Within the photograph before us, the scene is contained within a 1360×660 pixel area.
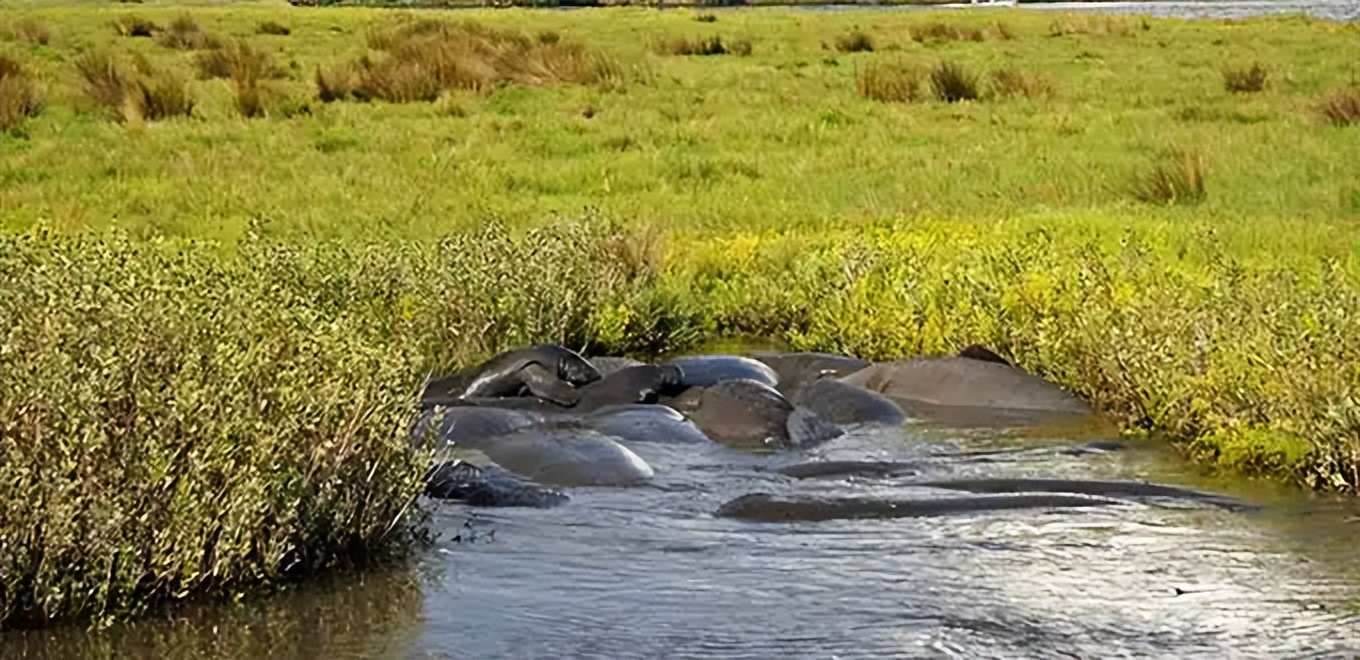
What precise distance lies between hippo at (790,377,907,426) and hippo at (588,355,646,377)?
0.94m

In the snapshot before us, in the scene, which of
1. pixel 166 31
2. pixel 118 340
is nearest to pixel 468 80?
pixel 166 31

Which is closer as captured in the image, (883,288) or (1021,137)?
(883,288)

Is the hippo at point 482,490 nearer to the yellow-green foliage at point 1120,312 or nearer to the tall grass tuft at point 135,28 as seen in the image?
the yellow-green foliage at point 1120,312

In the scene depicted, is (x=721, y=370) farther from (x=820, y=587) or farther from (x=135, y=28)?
(x=135, y=28)

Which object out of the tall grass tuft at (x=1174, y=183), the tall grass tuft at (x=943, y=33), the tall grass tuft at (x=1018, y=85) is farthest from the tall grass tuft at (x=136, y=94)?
the tall grass tuft at (x=943, y=33)

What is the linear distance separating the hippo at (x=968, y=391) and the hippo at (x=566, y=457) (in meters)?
1.73

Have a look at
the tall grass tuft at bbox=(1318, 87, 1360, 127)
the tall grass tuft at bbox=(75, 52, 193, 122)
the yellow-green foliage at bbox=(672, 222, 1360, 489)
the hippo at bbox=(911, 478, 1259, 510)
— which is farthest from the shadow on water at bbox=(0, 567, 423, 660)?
the tall grass tuft at bbox=(1318, 87, 1360, 127)

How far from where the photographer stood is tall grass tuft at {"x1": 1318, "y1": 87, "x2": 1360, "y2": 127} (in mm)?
17953

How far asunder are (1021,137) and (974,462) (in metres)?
9.72

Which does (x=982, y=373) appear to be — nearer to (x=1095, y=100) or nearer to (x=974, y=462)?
(x=974, y=462)

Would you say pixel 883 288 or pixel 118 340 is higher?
pixel 118 340

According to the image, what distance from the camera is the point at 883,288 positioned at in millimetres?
10945

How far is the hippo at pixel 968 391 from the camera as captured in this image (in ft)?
30.5

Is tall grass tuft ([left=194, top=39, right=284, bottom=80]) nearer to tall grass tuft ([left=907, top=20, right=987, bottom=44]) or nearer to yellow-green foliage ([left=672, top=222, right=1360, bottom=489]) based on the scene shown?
yellow-green foliage ([left=672, top=222, right=1360, bottom=489])
